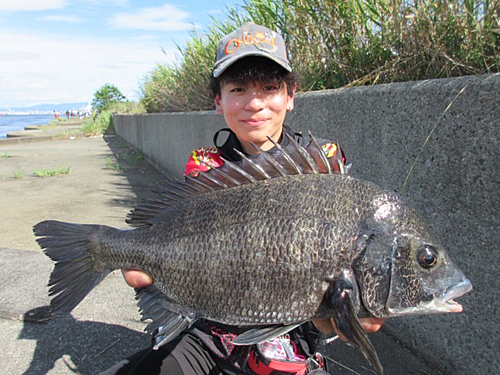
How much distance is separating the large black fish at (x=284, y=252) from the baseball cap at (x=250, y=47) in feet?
2.40

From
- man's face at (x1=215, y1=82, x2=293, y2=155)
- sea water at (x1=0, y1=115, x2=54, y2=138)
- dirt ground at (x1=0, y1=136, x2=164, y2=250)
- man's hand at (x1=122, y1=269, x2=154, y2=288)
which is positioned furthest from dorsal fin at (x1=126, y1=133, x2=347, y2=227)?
sea water at (x1=0, y1=115, x2=54, y2=138)

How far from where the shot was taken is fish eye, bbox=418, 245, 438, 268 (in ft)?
4.91

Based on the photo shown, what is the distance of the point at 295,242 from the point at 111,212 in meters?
5.44

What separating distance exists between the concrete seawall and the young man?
0.65m

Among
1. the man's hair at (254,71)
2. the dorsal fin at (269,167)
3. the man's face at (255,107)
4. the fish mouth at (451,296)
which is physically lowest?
the fish mouth at (451,296)

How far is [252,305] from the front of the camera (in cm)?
163

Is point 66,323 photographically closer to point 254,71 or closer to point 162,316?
point 162,316

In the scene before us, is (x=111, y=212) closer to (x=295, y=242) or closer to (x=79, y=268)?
(x=79, y=268)

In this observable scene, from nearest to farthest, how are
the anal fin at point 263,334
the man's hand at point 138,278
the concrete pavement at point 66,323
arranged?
the anal fin at point 263,334 < the man's hand at point 138,278 < the concrete pavement at point 66,323

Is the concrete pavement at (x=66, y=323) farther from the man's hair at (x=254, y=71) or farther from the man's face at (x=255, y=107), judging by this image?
the man's hair at (x=254, y=71)

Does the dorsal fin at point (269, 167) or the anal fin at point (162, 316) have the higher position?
the dorsal fin at point (269, 167)

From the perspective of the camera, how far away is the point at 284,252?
1.60m

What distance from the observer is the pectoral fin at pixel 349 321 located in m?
1.45

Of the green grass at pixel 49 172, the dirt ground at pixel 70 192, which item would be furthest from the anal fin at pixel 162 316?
the green grass at pixel 49 172
